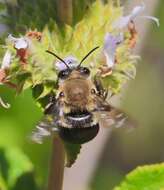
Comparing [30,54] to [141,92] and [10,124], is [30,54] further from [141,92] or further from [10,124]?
[141,92]

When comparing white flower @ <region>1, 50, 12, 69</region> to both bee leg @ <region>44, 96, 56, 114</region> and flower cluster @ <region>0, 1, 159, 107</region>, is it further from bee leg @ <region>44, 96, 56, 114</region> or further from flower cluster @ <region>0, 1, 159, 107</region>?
bee leg @ <region>44, 96, 56, 114</region>

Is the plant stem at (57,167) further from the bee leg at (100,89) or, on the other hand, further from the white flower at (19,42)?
the white flower at (19,42)

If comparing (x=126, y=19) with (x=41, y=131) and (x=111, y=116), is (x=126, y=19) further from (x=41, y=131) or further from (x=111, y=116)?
(x=41, y=131)

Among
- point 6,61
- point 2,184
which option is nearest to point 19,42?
point 6,61

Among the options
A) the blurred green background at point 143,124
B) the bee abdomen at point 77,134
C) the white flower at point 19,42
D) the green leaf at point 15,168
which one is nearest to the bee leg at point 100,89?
the bee abdomen at point 77,134

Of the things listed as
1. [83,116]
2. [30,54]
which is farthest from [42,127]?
[30,54]

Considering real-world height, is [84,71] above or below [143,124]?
above

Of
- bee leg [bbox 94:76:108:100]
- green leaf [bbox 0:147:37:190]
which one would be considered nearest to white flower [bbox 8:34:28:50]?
bee leg [bbox 94:76:108:100]

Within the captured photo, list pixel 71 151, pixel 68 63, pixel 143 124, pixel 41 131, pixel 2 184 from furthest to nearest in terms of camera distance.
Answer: pixel 143 124 < pixel 2 184 < pixel 68 63 < pixel 71 151 < pixel 41 131
